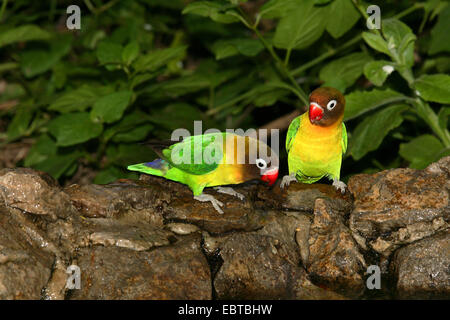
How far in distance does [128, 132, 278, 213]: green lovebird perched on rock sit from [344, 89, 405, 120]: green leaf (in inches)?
42.6

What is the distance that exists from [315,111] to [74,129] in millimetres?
2150

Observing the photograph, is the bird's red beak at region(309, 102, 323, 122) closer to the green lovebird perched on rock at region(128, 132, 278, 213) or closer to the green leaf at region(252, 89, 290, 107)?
the green lovebird perched on rock at region(128, 132, 278, 213)

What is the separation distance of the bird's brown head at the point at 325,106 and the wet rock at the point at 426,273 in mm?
855

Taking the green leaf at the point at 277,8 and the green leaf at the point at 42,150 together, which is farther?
the green leaf at the point at 42,150

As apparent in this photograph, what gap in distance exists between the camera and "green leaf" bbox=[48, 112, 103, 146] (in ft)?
14.3

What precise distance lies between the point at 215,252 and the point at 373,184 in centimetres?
103

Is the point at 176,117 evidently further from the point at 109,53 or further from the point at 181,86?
the point at 109,53

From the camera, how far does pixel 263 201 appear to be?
3443 mm

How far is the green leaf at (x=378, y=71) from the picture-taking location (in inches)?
148

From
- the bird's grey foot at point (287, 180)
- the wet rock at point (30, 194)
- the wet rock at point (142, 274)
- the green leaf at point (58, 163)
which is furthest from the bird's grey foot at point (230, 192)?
the green leaf at point (58, 163)

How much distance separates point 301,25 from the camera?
4.26m

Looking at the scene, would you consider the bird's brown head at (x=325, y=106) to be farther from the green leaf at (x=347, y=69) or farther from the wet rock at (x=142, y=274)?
the green leaf at (x=347, y=69)

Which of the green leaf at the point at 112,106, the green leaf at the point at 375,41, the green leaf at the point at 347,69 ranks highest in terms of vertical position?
the green leaf at the point at 375,41

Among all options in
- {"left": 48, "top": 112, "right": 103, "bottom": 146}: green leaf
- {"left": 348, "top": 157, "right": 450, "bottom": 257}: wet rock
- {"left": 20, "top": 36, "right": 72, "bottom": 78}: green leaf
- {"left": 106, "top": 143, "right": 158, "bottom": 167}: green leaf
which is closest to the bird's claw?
{"left": 348, "top": 157, "right": 450, "bottom": 257}: wet rock
